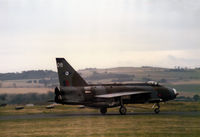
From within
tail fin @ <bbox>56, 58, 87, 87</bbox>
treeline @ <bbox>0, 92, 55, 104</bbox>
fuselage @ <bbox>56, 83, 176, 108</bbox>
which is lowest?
treeline @ <bbox>0, 92, 55, 104</bbox>

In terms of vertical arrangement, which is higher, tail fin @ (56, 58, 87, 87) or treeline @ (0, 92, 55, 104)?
tail fin @ (56, 58, 87, 87)

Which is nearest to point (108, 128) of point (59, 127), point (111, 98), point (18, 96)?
point (59, 127)

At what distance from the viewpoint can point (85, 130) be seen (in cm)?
2627

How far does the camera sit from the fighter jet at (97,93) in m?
40.2

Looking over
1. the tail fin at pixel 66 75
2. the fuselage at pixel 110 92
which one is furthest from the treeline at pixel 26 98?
the fuselage at pixel 110 92

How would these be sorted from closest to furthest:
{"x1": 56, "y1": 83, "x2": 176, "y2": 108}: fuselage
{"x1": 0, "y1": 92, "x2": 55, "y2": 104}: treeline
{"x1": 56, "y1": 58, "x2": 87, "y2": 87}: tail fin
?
{"x1": 56, "y1": 83, "x2": 176, "y2": 108}: fuselage < {"x1": 56, "y1": 58, "x2": 87, "y2": 87}: tail fin < {"x1": 0, "y1": 92, "x2": 55, "y2": 104}: treeline

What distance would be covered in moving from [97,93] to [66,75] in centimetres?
396

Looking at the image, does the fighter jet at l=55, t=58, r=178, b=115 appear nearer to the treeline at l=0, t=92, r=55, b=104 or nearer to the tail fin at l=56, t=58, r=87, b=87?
the tail fin at l=56, t=58, r=87, b=87

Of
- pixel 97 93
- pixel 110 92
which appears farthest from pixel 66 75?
pixel 110 92

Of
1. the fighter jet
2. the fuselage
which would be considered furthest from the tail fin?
the fuselage

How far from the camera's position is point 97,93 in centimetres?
4138

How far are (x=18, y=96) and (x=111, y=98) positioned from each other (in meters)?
22.4

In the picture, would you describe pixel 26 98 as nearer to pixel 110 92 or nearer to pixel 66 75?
pixel 66 75

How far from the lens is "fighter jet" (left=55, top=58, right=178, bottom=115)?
40156 millimetres
